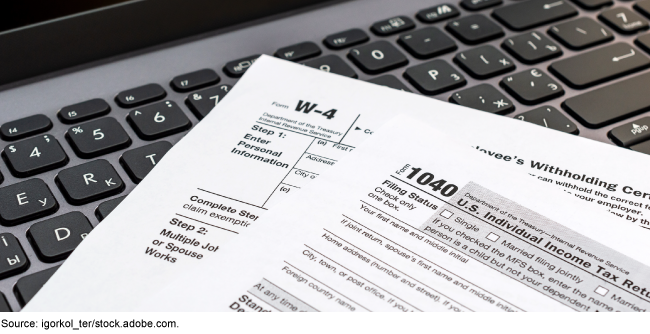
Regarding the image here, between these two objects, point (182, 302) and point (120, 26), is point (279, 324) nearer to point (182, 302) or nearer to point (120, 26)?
point (182, 302)

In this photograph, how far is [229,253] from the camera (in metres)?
0.41

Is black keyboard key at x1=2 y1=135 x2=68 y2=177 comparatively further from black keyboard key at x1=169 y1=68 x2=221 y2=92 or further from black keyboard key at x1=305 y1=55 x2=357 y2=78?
black keyboard key at x1=305 y1=55 x2=357 y2=78

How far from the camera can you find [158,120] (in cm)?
53

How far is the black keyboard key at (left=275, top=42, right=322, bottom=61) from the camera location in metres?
0.62

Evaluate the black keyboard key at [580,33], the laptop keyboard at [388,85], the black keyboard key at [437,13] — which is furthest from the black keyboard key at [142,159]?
the black keyboard key at [580,33]

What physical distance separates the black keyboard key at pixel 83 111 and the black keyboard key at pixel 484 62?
13.8 inches

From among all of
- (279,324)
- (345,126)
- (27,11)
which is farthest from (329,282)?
(27,11)

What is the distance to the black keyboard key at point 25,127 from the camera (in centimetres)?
51

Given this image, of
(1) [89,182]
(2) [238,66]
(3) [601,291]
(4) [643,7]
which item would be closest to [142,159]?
(1) [89,182]

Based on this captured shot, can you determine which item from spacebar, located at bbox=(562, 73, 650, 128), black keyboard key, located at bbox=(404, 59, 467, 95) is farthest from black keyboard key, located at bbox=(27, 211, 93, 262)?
spacebar, located at bbox=(562, 73, 650, 128)

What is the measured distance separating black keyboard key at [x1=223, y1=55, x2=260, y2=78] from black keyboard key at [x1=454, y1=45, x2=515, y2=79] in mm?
212

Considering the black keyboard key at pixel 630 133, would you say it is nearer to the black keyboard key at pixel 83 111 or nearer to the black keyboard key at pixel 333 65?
the black keyboard key at pixel 333 65

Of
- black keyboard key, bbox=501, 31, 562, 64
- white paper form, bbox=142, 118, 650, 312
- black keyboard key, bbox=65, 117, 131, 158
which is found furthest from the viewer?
black keyboard key, bbox=501, 31, 562, 64

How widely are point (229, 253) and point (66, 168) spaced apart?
0.17m
